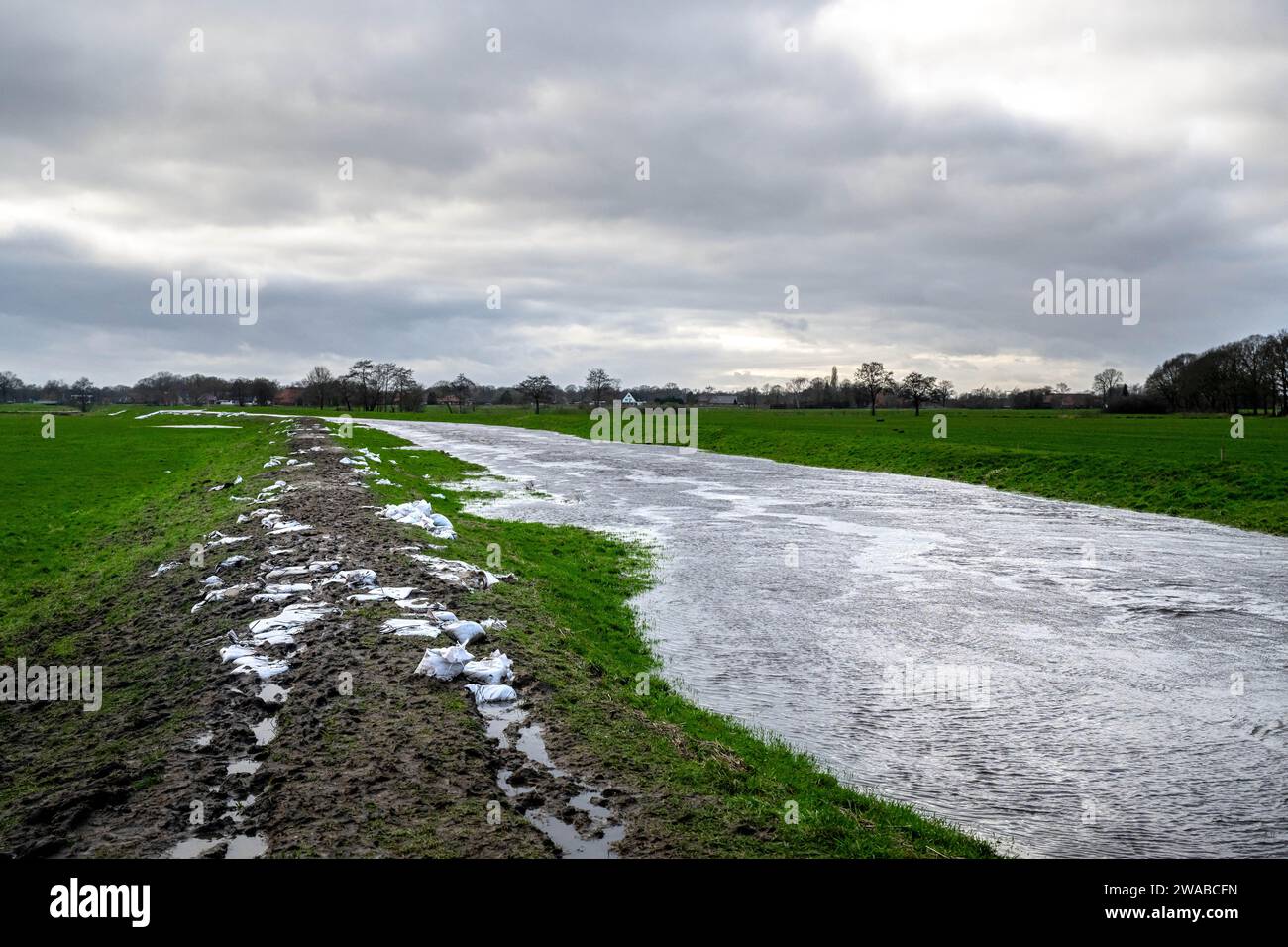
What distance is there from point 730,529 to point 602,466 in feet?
80.5

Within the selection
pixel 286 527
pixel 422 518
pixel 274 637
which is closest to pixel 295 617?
pixel 274 637

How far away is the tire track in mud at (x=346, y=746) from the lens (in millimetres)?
6027

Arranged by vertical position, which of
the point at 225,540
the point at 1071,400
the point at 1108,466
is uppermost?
the point at 1071,400

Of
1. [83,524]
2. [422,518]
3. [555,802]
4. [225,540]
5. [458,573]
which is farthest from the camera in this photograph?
[83,524]

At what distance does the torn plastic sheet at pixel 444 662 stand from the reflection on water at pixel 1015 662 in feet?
9.10

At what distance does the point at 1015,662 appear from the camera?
1165cm

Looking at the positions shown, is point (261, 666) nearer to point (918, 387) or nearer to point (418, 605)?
point (418, 605)

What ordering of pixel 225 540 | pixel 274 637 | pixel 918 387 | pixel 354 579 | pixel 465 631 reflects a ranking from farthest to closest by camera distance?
pixel 918 387
pixel 225 540
pixel 354 579
pixel 465 631
pixel 274 637

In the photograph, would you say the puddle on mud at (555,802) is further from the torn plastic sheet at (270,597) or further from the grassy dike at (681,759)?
the torn plastic sheet at (270,597)

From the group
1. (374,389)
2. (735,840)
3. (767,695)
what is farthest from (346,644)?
(374,389)

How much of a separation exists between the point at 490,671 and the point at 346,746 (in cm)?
229

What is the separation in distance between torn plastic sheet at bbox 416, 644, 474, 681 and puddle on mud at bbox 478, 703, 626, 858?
0.88 metres

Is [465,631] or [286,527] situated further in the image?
[286,527]

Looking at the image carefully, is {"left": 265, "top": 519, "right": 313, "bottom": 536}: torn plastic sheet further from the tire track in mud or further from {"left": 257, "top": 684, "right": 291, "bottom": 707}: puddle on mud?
{"left": 257, "top": 684, "right": 291, "bottom": 707}: puddle on mud
